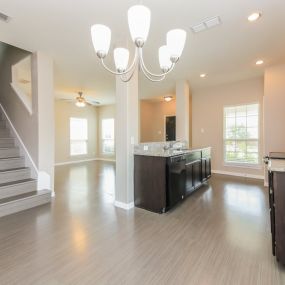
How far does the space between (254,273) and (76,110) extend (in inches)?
337

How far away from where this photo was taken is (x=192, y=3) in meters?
2.26

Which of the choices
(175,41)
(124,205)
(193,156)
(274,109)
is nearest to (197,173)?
(193,156)

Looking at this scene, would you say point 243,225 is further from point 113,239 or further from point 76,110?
point 76,110

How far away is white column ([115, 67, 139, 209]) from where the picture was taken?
311 centimetres

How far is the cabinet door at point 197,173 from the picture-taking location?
12.8 ft

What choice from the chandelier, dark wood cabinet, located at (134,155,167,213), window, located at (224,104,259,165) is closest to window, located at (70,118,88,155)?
dark wood cabinet, located at (134,155,167,213)

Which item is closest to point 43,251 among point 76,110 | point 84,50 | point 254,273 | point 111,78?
point 254,273

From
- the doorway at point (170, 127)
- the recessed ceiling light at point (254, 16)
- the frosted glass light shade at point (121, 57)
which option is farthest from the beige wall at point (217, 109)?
the frosted glass light shade at point (121, 57)

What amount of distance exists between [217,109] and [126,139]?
4.04m

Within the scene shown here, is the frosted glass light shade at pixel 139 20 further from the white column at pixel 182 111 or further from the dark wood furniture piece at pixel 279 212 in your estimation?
the white column at pixel 182 111

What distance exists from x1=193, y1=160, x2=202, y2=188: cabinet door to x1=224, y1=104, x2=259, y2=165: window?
216cm

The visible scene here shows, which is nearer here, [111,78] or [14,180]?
[14,180]

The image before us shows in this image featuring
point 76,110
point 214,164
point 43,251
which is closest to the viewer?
point 43,251

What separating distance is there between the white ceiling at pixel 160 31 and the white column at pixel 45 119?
0.29m
